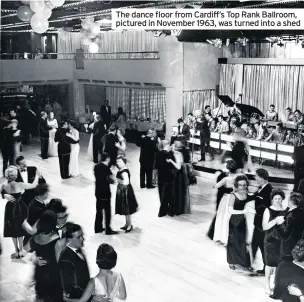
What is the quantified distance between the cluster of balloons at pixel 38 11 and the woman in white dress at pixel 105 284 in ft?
13.5

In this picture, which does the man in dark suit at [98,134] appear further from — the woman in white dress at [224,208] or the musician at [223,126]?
the woman in white dress at [224,208]

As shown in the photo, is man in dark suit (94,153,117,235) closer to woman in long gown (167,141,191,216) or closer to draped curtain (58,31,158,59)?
woman in long gown (167,141,191,216)

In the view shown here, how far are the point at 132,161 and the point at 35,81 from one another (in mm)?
7118

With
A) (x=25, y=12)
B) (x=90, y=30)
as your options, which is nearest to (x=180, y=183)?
(x=25, y=12)

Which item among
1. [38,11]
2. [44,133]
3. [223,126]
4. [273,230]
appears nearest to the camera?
[273,230]

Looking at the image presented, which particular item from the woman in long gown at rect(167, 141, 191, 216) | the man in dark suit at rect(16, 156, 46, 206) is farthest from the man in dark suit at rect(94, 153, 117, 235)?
the woman in long gown at rect(167, 141, 191, 216)

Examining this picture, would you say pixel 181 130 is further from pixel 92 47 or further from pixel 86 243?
pixel 86 243

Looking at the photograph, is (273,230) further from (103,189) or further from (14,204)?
(14,204)

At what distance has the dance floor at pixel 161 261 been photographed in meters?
5.08

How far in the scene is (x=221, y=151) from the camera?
12.5 m

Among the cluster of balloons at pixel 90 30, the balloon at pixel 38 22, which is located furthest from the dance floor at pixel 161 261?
the cluster of balloons at pixel 90 30

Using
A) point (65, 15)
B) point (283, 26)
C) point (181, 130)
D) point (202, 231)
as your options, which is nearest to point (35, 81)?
point (65, 15)

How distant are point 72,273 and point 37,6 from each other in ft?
13.9

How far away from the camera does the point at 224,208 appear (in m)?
6.14
